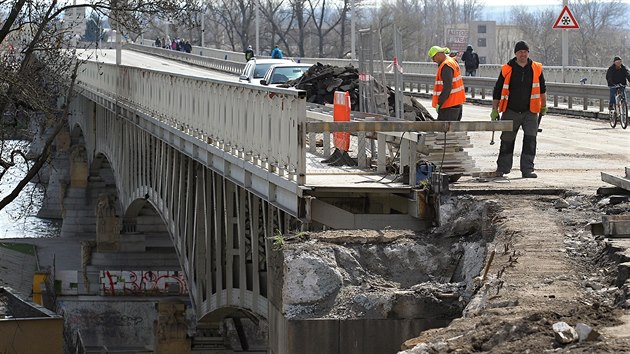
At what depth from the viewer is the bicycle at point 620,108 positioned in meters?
29.1

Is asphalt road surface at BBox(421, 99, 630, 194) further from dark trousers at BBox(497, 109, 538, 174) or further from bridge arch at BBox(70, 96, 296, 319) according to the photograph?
bridge arch at BBox(70, 96, 296, 319)

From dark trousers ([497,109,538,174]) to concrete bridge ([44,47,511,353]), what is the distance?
3.61ft

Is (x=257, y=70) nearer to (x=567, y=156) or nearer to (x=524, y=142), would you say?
(x=567, y=156)

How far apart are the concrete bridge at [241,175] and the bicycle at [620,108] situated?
919 cm

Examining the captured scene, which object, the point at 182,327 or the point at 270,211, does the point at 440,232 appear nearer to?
the point at 270,211

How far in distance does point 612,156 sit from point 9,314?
15097mm

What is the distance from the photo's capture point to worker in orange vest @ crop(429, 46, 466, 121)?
18.2 m

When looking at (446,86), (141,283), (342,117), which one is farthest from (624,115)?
(141,283)

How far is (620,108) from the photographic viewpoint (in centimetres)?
2939

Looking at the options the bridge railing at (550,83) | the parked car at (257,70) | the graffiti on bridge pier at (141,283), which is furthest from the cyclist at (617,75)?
the graffiti on bridge pier at (141,283)

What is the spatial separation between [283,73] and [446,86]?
14.7 metres

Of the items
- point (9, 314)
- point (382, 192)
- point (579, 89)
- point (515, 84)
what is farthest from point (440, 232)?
point (579, 89)

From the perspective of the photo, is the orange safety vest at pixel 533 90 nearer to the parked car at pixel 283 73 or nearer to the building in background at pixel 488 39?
the parked car at pixel 283 73

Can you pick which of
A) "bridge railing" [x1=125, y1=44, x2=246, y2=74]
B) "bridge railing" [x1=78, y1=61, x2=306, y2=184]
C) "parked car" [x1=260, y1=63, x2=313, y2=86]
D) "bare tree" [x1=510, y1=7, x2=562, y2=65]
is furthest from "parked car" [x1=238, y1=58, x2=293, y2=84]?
"bare tree" [x1=510, y1=7, x2=562, y2=65]
